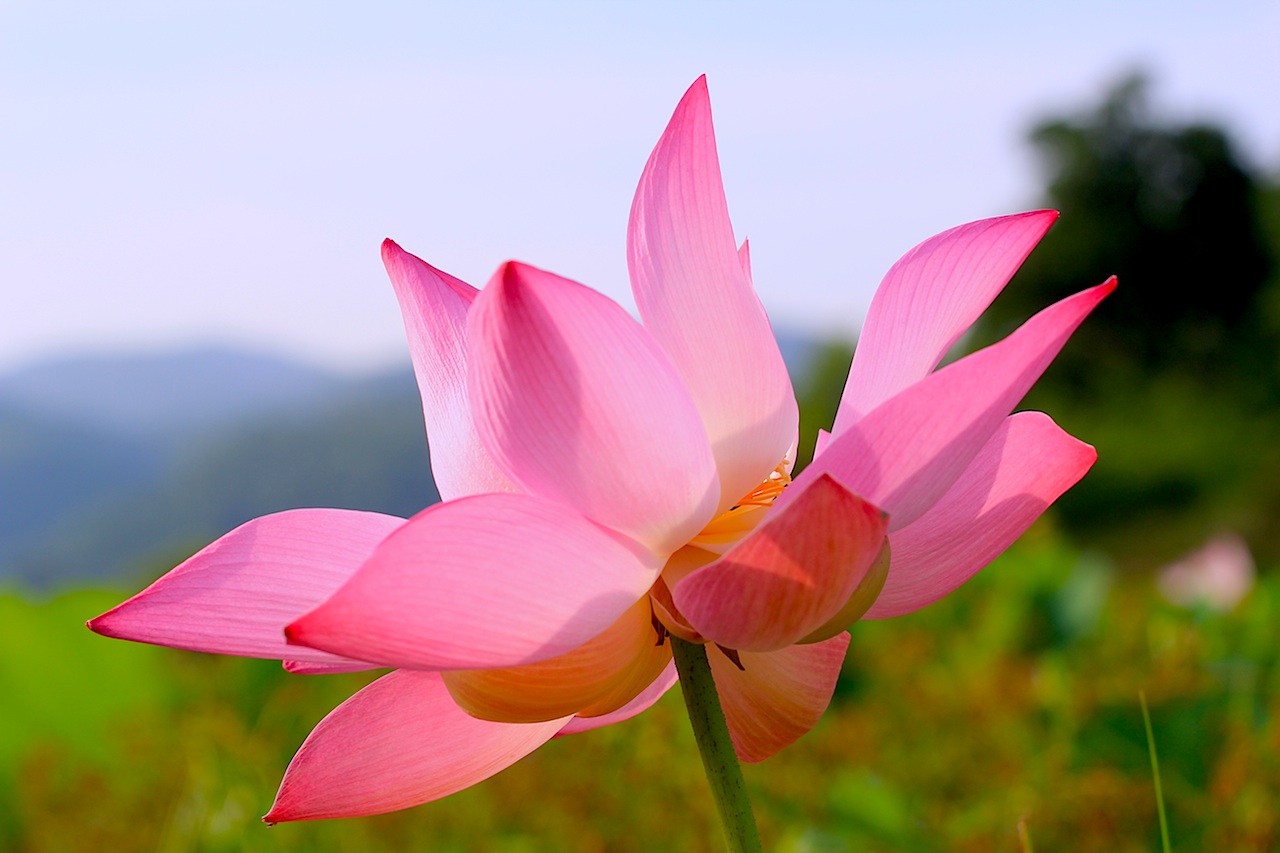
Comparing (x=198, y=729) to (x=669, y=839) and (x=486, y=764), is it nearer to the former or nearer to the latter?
(x=669, y=839)

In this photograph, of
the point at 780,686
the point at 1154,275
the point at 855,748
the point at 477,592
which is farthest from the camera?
the point at 1154,275

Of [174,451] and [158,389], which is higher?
[158,389]

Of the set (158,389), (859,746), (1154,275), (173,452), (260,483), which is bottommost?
(173,452)

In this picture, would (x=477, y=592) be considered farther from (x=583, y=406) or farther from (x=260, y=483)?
(x=260, y=483)

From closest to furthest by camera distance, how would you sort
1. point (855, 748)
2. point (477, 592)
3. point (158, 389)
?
point (477, 592), point (855, 748), point (158, 389)

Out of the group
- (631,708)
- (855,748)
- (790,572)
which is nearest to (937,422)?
(790,572)

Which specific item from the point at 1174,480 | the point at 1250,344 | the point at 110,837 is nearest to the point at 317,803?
the point at 110,837
